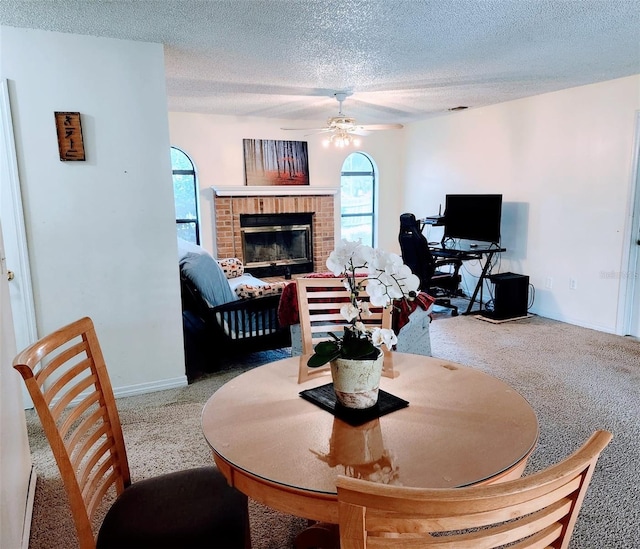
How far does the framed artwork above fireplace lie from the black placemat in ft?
16.0

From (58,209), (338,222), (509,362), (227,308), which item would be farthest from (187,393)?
(338,222)

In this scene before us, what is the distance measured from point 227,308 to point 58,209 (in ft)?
4.10

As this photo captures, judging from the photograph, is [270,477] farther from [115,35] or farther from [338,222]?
[338,222]

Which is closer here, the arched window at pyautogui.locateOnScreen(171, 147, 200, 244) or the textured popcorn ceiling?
the textured popcorn ceiling

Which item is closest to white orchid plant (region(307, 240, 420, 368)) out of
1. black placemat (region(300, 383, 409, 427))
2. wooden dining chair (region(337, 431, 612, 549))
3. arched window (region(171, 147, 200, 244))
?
black placemat (region(300, 383, 409, 427))

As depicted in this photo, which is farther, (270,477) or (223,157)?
(223,157)

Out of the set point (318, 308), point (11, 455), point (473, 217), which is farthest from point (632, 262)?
point (11, 455)

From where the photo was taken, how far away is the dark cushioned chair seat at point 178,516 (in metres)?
1.20

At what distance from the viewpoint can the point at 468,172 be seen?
577 cm

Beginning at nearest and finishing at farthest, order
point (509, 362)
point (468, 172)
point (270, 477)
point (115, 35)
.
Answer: point (270, 477), point (115, 35), point (509, 362), point (468, 172)

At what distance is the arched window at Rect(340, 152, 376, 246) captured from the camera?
685 centimetres

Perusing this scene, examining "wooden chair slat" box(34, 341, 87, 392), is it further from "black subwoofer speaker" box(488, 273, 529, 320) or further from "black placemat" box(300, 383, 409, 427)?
"black subwoofer speaker" box(488, 273, 529, 320)

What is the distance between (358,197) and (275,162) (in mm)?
1478

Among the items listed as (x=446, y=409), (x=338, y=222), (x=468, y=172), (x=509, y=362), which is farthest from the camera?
(x=338, y=222)
